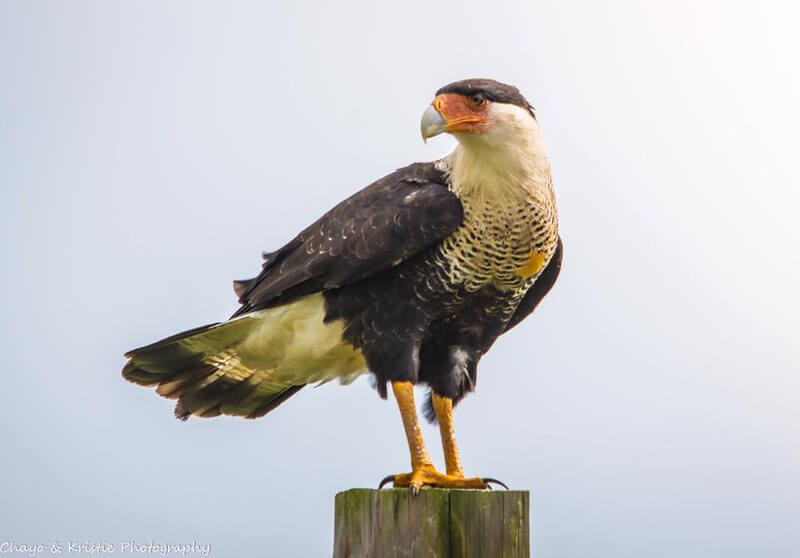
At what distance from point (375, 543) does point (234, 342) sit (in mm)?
2099

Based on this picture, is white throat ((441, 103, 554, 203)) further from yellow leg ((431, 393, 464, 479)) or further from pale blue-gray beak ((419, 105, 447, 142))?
yellow leg ((431, 393, 464, 479))

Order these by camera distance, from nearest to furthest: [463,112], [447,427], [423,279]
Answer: [463,112], [423,279], [447,427]

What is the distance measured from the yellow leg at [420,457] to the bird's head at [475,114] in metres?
1.18

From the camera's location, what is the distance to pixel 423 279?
18.1 feet

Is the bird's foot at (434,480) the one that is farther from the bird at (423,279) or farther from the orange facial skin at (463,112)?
the orange facial skin at (463,112)

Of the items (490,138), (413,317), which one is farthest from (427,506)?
(490,138)

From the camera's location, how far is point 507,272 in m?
5.52

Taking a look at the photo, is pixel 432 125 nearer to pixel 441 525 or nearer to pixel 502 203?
pixel 502 203

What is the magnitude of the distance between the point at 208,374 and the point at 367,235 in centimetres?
138

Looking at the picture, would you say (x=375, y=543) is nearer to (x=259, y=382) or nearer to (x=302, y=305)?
(x=302, y=305)

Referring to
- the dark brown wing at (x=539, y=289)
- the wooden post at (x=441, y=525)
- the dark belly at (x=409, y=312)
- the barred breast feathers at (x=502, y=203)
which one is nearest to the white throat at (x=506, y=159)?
the barred breast feathers at (x=502, y=203)

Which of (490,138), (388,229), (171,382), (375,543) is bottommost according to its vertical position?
(375,543)

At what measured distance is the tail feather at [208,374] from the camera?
19.9 ft

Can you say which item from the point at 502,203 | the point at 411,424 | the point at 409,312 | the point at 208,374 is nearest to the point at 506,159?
the point at 502,203
